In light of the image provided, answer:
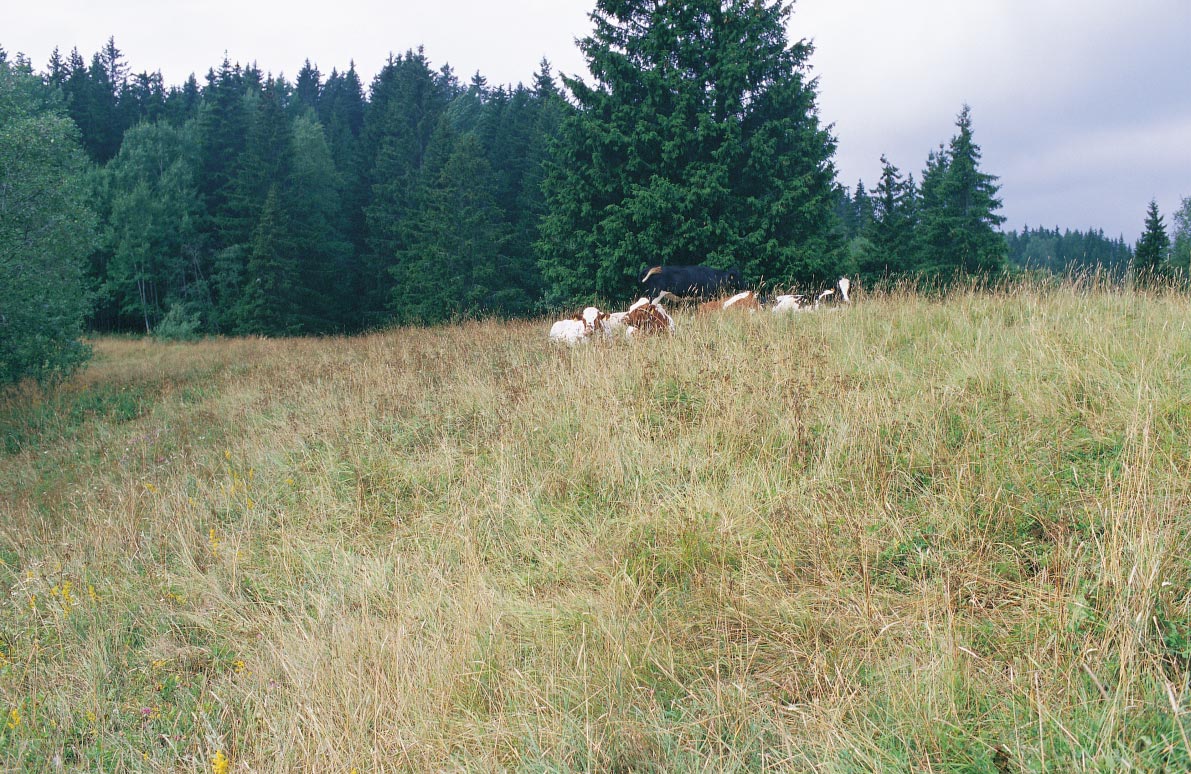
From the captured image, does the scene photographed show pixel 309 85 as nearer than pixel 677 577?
No

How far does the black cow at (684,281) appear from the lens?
475 inches

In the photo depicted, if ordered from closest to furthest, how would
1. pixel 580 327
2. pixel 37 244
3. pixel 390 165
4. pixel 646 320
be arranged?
Result: 1. pixel 646 320
2. pixel 580 327
3. pixel 37 244
4. pixel 390 165

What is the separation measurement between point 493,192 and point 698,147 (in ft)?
67.7

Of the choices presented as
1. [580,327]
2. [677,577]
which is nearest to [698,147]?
[580,327]

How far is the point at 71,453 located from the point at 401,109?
39.4 m

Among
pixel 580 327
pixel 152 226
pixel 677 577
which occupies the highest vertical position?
pixel 152 226

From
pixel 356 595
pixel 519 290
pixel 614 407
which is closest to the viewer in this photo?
pixel 356 595

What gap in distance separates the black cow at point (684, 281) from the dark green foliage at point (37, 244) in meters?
11.8

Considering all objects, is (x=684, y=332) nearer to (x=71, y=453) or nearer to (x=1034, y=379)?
(x=1034, y=379)

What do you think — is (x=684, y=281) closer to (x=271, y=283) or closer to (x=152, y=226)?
(x=271, y=283)

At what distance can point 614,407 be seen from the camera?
5.12m

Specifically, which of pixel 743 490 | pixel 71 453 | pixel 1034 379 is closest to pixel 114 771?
pixel 743 490

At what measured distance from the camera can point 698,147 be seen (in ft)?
57.8

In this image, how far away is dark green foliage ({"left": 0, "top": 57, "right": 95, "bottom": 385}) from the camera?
12633mm
